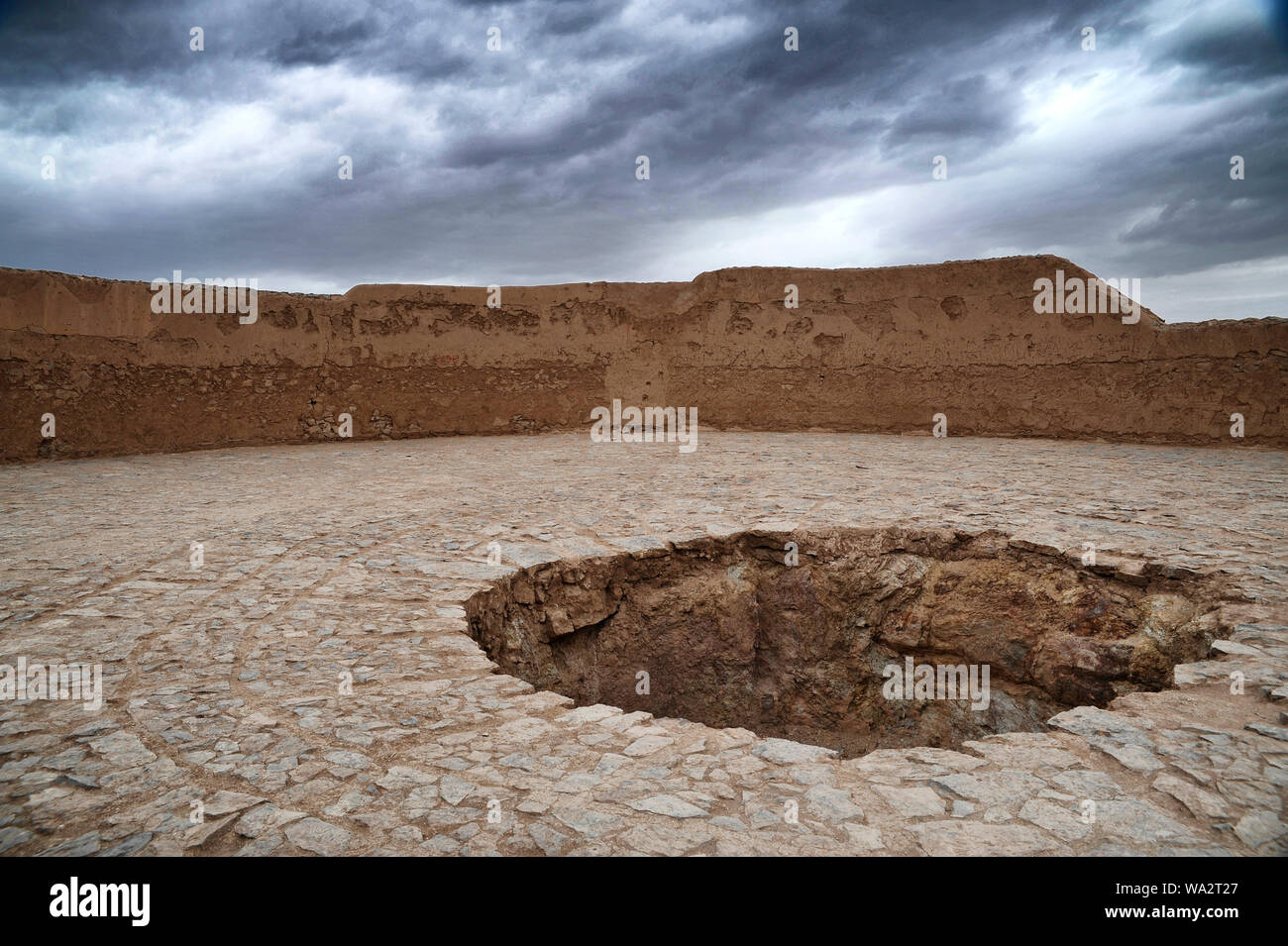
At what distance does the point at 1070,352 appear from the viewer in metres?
9.12

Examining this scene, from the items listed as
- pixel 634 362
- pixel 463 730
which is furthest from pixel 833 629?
pixel 634 362

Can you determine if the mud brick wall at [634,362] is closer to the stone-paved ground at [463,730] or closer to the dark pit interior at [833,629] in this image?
the stone-paved ground at [463,730]

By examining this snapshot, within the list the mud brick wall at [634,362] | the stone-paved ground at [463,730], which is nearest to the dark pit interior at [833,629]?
the stone-paved ground at [463,730]

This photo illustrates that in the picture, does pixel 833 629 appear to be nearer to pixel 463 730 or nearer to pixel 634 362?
pixel 463 730

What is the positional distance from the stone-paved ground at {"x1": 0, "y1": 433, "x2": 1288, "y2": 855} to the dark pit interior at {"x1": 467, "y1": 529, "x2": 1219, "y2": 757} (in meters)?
0.21

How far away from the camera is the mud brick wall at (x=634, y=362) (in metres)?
8.26

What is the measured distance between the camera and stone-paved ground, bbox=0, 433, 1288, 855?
1790 mm

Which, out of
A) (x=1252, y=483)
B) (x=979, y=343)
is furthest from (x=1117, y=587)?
(x=979, y=343)

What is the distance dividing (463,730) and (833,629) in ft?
9.60

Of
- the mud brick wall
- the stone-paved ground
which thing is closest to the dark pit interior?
the stone-paved ground

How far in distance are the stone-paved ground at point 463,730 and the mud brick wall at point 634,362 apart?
3.80 m

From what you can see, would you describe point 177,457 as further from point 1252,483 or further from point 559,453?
point 1252,483

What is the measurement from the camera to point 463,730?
2.32 meters

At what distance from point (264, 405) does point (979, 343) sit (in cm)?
917
